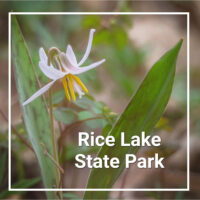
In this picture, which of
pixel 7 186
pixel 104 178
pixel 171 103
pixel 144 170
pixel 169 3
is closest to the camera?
pixel 104 178

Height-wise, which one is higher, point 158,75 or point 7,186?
point 158,75

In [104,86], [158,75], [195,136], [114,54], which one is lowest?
[195,136]

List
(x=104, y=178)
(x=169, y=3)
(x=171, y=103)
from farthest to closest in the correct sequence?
(x=169, y=3), (x=171, y=103), (x=104, y=178)

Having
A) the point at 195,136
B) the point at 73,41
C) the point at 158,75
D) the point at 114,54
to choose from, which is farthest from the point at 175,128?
the point at 158,75

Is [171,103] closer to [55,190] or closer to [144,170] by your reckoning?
[144,170]

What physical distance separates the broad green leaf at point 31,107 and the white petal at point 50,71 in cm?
9

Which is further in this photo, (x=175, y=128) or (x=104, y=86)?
(x=104, y=86)

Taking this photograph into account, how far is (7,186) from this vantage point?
3.53 feet

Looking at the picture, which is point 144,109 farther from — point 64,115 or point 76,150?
point 76,150

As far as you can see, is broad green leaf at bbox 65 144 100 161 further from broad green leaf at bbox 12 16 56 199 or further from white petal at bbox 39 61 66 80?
white petal at bbox 39 61 66 80

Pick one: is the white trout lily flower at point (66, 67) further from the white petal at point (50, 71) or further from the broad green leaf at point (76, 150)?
the broad green leaf at point (76, 150)

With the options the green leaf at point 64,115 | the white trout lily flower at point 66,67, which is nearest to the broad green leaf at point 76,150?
the green leaf at point 64,115

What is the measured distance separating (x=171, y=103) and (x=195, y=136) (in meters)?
0.28

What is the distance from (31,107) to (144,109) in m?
0.29
